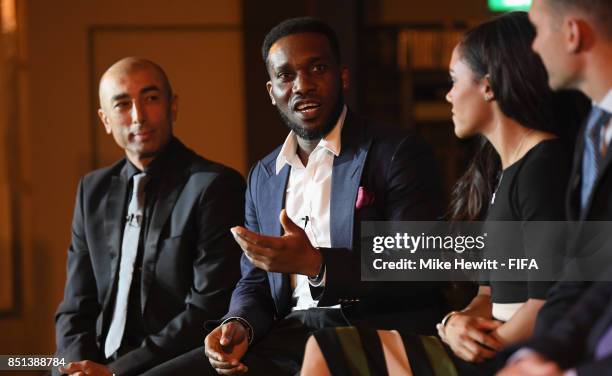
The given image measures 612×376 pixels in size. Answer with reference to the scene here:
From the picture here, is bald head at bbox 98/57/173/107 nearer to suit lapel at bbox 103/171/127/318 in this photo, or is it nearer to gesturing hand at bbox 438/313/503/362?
suit lapel at bbox 103/171/127/318

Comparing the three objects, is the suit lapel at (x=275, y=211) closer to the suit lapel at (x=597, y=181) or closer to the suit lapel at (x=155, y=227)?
the suit lapel at (x=155, y=227)

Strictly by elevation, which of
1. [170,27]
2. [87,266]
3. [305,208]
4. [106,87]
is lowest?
[87,266]

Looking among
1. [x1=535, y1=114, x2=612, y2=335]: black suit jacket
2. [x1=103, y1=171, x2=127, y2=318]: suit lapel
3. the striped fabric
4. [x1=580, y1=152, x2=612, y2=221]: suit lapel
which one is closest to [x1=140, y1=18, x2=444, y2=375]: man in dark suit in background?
the striped fabric

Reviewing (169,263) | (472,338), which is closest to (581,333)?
(472,338)

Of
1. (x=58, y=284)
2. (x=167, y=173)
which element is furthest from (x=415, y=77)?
(x=167, y=173)

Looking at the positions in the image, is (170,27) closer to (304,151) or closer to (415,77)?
(415,77)

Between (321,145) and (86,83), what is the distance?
2861mm

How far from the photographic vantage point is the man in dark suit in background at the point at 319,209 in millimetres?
2549

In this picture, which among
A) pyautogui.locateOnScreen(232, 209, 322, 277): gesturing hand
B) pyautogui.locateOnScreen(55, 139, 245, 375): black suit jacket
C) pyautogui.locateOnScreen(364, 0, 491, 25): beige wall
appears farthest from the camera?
pyautogui.locateOnScreen(364, 0, 491, 25): beige wall

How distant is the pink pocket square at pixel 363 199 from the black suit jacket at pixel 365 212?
0.4 inches

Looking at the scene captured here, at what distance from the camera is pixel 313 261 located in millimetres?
2422

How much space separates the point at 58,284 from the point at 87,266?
7.06ft

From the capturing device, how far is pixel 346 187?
2.63m

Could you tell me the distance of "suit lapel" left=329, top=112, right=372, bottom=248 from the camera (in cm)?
260
